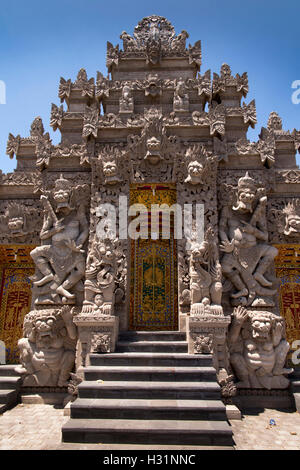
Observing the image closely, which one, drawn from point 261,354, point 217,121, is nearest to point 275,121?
point 217,121

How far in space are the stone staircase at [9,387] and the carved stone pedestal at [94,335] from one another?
1.62 meters

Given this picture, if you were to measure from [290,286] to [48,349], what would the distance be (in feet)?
22.9

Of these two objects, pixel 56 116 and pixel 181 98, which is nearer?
pixel 181 98

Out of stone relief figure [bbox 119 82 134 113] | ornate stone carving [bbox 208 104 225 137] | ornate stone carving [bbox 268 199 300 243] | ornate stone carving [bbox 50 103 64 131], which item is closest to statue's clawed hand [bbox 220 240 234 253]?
ornate stone carving [bbox 268 199 300 243]

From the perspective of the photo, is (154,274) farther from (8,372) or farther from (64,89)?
(64,89)

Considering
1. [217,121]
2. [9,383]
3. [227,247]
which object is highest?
[217,121]

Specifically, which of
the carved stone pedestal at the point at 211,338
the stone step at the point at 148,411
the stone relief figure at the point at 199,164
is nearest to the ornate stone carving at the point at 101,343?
the stone step at the point at 148,411

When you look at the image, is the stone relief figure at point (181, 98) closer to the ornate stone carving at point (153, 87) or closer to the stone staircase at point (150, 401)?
the ornate stone carving at point (153, 87)

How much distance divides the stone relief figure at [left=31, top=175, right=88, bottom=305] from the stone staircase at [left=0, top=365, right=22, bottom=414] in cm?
185

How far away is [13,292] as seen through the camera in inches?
397

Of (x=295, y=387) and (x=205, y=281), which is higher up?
(x=205, y=281)

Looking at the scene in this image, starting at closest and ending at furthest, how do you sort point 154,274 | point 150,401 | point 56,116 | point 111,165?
point 150,401
point 111,165
point 154,274
point 56,116

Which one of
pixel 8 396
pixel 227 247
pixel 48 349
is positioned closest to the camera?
pixel 8 396
